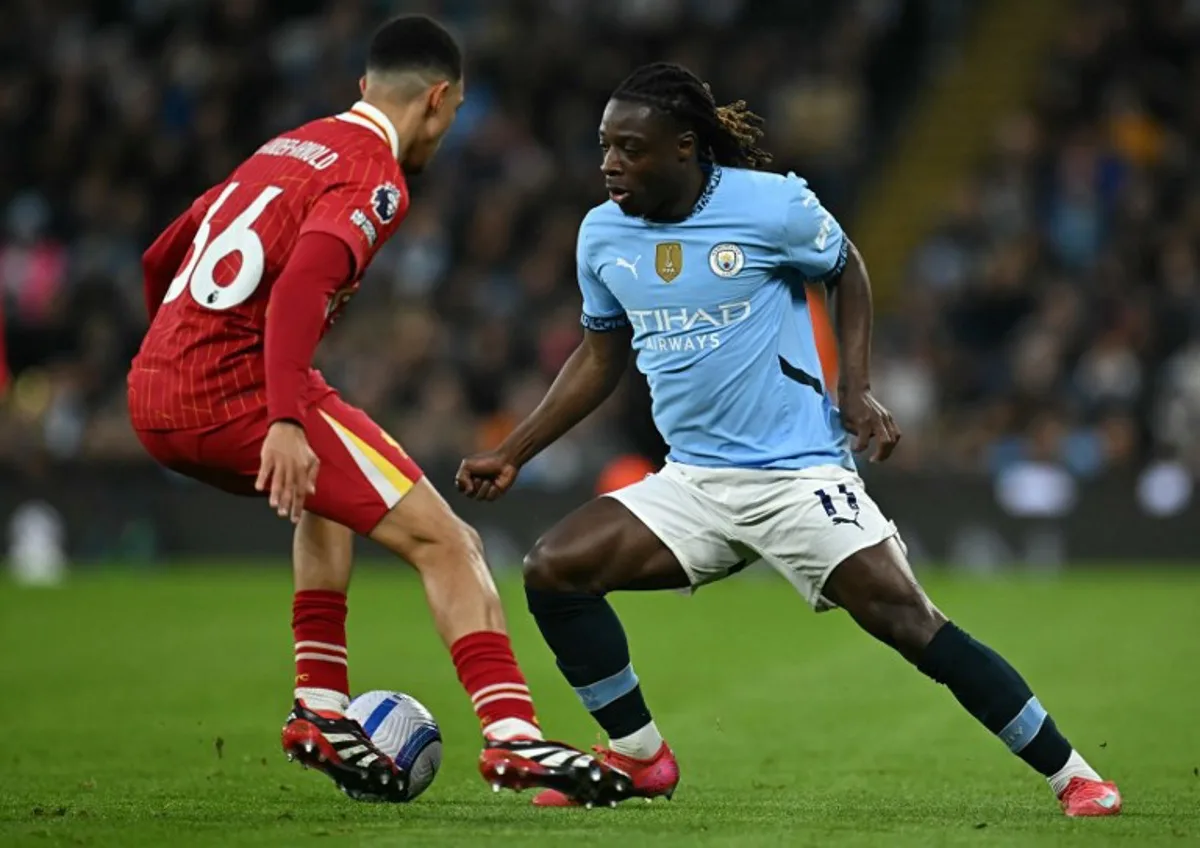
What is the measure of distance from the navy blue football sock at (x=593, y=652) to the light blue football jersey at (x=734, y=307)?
0.59m

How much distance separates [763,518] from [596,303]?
87 centimetres

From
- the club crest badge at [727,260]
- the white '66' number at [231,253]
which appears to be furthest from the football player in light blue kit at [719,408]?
the white '66' number at [231,253]

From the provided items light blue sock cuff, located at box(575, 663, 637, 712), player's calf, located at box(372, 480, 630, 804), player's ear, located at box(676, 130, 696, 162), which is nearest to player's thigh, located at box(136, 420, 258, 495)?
player's calf, located at box(372, 480, 630, 804)

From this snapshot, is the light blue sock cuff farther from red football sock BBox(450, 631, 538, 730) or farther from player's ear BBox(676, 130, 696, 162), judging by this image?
player's ear BBox(676, 130, 696, 162)

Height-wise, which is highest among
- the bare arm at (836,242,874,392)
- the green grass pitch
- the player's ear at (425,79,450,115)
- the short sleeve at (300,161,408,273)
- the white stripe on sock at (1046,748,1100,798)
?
the player's ear at (425,79,450,115)

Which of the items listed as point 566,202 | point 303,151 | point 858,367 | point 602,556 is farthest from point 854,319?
point 566,202

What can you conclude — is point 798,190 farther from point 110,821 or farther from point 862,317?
point 110,821

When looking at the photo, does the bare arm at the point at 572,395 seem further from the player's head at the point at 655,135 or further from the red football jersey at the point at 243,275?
the red football jersey at the point at 243,275

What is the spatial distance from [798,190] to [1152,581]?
404 inches

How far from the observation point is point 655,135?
6.21m

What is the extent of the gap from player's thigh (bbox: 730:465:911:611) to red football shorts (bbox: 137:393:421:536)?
1.02 metres

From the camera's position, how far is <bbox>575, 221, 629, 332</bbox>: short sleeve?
254 inches

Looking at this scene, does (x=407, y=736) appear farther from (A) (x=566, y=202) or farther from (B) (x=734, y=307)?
(A) (x=566, y=202)

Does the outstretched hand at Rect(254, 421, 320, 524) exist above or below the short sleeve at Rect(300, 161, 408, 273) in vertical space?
below
